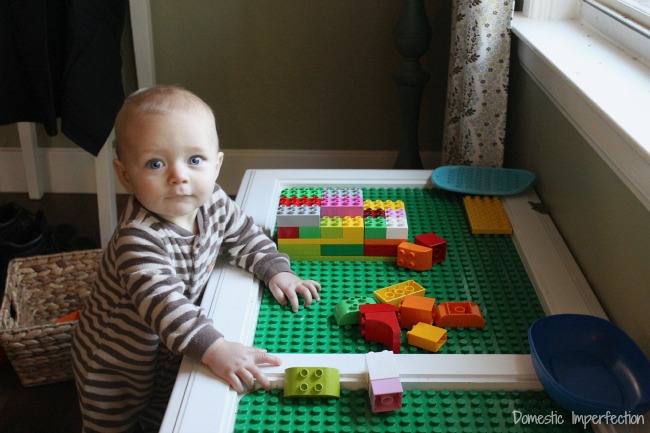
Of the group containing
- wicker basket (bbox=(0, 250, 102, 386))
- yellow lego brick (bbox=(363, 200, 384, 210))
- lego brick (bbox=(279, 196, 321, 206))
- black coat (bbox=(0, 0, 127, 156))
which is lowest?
wicker basket (bbox=(0, 250, 102, 386))

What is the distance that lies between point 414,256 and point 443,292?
87 mm

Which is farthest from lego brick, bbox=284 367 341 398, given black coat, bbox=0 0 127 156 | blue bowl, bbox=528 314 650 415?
black coat, bbox=0 0 127 156

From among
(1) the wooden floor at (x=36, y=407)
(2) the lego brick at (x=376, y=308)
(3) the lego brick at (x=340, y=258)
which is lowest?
(1) the wooden floor at (x=36, y=407)

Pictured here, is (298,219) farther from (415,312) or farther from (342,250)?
(415,312)

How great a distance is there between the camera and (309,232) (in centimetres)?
120

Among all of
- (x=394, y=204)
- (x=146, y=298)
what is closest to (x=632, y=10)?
(x=394, y=204)

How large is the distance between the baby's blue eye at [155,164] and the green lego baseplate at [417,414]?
1.18 feet

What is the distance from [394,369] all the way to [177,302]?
1.04 ft

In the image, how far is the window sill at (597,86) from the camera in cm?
92

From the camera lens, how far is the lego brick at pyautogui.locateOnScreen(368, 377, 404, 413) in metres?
0.83

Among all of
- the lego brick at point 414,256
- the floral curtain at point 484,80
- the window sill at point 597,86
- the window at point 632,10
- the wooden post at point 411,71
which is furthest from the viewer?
the wooden post at point 411,71

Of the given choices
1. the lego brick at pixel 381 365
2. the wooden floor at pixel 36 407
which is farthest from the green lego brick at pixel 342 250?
the wooden floor at pixel 36 407

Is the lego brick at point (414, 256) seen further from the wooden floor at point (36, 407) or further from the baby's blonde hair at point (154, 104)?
the wooden floor at point (36, 407)

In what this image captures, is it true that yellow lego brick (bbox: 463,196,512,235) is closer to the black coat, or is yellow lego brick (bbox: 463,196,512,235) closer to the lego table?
the lego table
